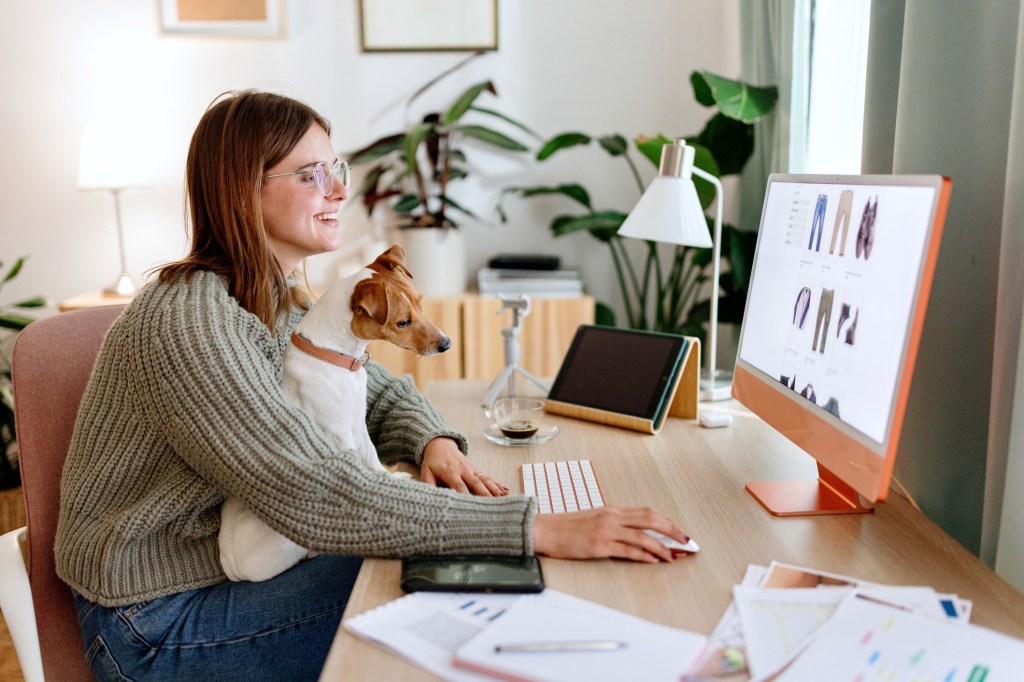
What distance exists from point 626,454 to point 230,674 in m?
0.68

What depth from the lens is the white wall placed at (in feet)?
10.3

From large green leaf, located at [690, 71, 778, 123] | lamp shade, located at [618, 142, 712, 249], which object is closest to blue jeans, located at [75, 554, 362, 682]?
lamp shade, located at [618, 142, 712, 249]

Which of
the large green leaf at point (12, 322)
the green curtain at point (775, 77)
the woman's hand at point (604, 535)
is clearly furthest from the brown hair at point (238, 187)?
the large green leaf at point (12, 322)

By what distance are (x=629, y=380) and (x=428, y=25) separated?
198cm

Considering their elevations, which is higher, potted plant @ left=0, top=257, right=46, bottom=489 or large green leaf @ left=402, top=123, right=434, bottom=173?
large green leaf @ left=402, top=123, right=434, bottom=173

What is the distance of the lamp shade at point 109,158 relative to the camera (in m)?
3.00

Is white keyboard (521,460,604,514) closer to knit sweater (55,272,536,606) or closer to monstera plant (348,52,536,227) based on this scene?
knit sweater (55,272,536,606)

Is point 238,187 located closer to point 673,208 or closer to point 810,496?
point 673,208

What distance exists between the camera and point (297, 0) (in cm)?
316

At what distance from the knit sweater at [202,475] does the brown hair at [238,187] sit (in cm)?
5

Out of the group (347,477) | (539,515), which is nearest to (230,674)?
(347,477)

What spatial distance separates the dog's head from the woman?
0.13 meters

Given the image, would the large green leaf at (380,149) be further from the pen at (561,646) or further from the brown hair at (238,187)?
the pen at (561,646)

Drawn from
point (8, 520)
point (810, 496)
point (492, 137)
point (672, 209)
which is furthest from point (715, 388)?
point (8, 520)
